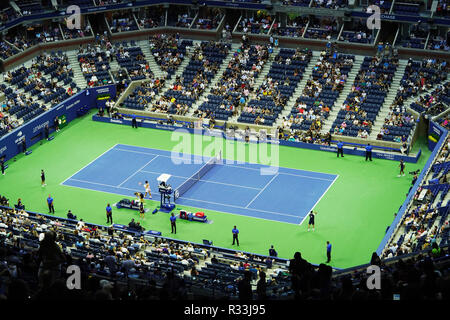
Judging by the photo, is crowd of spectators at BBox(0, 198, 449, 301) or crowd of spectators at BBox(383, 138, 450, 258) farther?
crowd of spectators at BBox(383, 138, 450, 258)

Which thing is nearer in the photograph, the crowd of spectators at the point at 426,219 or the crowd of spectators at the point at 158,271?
A: the crowd of spectators at the point at 158,271

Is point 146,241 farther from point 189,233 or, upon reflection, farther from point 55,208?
point 55,208

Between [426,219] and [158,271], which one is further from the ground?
[158,271]

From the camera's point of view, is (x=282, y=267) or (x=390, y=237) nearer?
(x=282, y=267)

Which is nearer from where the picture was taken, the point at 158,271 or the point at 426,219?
the point at 158,271

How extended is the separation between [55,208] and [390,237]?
21.4m

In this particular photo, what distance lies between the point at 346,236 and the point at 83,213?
16692 mm

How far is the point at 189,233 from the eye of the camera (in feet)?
146

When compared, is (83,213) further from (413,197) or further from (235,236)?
(413,197)
